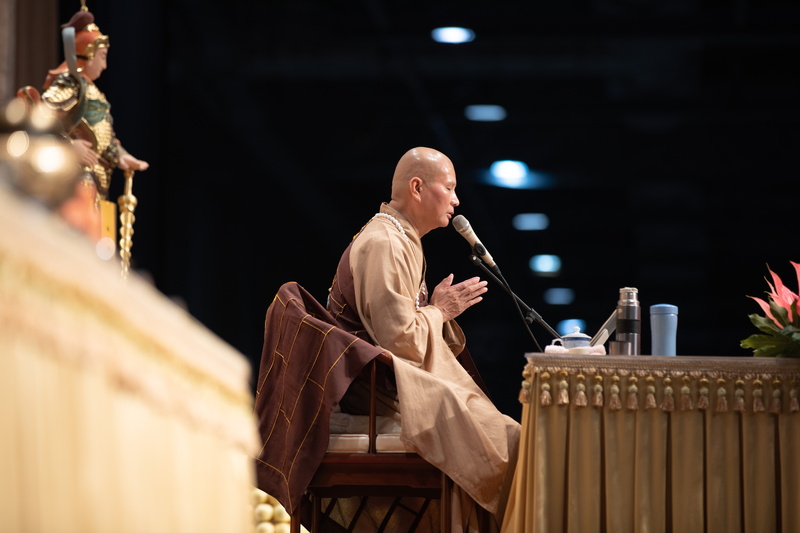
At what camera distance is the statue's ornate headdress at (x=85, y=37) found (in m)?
3.88

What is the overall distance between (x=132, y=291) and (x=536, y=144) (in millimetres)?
6872

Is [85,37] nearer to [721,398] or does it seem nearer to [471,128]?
[721,398]

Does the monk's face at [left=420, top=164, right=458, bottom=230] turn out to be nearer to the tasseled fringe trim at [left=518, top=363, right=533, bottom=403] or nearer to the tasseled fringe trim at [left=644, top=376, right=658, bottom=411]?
the tasseled fringe trim at [left=518, top=363, right=533, bottom=403]

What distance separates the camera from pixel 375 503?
316 centimetres

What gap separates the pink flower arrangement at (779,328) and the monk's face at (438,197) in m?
0.95

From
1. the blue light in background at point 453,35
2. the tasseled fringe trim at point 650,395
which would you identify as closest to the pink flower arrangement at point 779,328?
the tasseled fringe trim at point 650,395

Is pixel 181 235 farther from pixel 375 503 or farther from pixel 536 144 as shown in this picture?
pixel 375 503

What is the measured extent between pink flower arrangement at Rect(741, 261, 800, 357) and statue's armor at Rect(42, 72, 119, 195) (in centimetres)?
219

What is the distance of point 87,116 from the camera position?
376 centimetres

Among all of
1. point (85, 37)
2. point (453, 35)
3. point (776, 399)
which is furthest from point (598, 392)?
point (453, 35)

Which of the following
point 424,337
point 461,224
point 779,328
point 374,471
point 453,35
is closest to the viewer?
point 779,328

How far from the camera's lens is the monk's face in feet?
10.5

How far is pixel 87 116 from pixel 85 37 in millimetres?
323

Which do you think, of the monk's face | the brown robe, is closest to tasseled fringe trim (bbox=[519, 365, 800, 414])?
the brown robe
